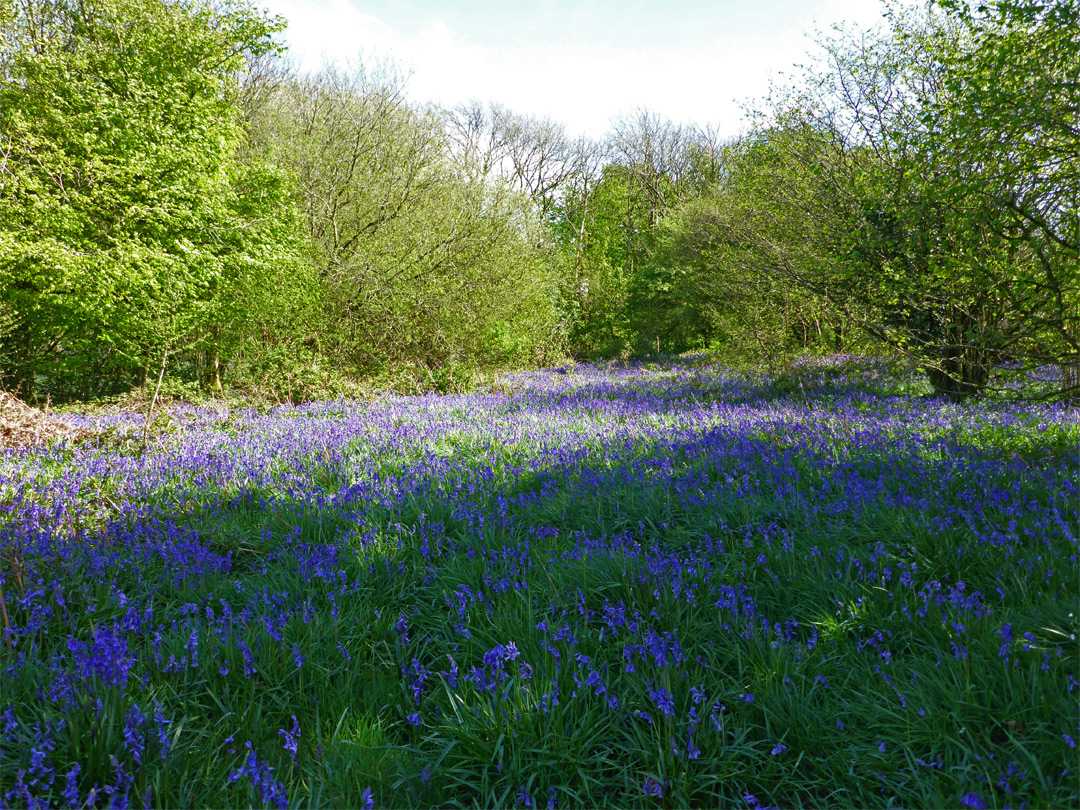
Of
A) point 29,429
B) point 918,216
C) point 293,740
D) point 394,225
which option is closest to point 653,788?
point 293,740

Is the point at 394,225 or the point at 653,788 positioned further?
the point at 394,225

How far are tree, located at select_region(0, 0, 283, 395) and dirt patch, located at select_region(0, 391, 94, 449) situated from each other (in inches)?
76.3

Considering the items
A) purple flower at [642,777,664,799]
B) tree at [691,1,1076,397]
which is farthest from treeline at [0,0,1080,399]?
purple flower at [642,777,664,799]

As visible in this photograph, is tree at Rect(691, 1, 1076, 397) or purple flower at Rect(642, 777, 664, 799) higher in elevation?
tree at Rect(691, 1, 1076, 397)

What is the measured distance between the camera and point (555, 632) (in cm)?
240

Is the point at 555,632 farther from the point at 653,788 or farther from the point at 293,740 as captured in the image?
the point at 293,740

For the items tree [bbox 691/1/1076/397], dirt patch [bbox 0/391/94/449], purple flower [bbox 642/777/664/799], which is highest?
tree [bbox 691/1/1076/397]

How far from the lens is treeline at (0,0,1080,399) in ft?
17.3

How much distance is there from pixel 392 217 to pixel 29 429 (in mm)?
10285

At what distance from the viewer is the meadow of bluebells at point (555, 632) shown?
1.76 metres

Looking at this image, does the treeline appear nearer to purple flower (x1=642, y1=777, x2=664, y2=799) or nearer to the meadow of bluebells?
the meadow of bluebells

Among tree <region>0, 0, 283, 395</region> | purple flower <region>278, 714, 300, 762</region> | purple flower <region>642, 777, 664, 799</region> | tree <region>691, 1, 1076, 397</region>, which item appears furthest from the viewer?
tree <region>0, 0, 283, 395</region>

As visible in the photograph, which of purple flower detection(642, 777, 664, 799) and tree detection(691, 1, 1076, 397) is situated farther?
tree detection(691, 1, 1076, 397)

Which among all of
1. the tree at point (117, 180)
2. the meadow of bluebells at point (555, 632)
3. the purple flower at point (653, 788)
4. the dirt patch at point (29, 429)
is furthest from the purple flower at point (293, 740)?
the tree at point (117, 180)
